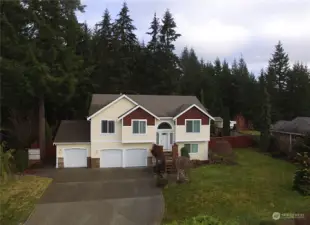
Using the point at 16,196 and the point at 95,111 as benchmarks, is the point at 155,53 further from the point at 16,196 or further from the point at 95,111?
the point at 16,196

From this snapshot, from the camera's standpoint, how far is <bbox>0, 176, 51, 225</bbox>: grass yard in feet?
53.8

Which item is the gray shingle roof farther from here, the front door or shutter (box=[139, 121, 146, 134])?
shutter (box=[139, 121, 146, 134])

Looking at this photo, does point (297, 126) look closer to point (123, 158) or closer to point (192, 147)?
point (192, 147)

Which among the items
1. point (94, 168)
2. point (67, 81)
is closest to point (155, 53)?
point (67, 81)

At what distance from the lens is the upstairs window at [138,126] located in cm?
2755

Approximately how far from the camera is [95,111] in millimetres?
28125

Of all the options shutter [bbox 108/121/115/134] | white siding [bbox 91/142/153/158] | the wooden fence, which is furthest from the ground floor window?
the wooden fence

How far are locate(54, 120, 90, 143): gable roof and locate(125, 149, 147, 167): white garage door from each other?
12.7ft

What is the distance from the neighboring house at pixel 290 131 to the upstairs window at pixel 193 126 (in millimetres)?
10661

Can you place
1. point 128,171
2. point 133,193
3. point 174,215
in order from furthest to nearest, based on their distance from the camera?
point 128,171, point 133,193, point 174,215

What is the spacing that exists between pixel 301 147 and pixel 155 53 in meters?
27.5

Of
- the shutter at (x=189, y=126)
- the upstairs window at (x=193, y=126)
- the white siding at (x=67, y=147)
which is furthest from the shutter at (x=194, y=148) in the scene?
the white siding at (x=67, y=147)

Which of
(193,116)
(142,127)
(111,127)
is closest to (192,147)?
(193,116)

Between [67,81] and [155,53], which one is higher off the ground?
[155,53]
